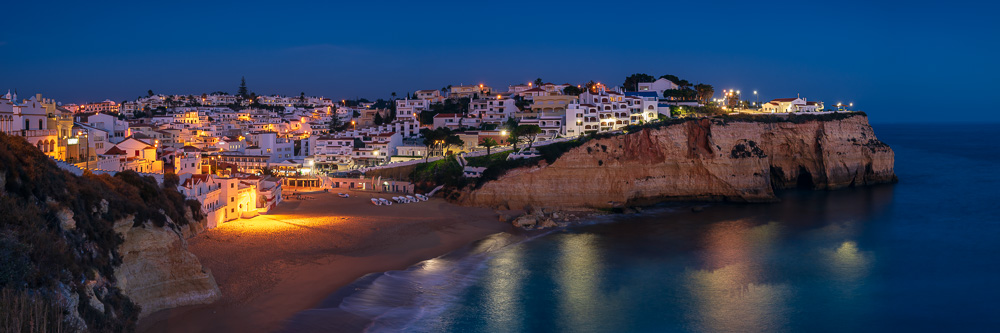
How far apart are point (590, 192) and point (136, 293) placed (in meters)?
25.7

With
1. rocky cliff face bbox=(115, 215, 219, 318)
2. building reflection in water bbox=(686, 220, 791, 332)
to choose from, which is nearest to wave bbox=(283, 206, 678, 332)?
rocky cliff face bbox=(115, 215, 219, 318)

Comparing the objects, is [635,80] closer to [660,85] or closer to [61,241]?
[660,85]

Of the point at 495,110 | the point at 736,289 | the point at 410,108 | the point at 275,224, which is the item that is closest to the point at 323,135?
the point at 410,108

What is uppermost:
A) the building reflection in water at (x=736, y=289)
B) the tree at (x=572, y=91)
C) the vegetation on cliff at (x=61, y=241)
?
the tree at (x=572, y=91)

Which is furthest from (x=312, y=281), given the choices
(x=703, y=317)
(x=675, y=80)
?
(x=675, y=80)

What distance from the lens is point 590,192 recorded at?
3641cm

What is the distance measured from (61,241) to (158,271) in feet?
14.2

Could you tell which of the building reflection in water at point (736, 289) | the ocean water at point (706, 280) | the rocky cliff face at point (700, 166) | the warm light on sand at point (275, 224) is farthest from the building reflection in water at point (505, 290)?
the rocky cliff face at point (700, 166)

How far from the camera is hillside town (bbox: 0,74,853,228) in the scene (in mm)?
27869

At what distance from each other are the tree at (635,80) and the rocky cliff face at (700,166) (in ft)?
79.2

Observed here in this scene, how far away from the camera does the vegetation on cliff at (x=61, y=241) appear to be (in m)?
9.16

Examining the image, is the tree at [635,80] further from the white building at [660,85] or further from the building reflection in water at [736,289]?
the building reflection in water at [736,289]

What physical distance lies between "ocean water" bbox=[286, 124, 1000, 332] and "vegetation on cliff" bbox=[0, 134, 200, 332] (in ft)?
14.9

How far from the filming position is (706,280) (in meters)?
21.4
